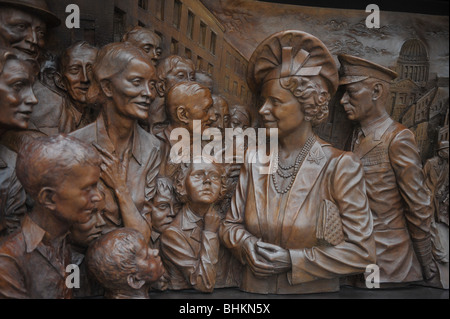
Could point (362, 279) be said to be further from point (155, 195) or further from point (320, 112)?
point (155, 195)

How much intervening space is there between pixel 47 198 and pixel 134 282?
79 cm

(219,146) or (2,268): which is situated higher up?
(219,146)

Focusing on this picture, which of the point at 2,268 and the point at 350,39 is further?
the point at 350,39

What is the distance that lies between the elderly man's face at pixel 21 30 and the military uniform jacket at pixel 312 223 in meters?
1.86

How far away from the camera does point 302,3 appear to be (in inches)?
168

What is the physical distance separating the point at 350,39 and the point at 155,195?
6.64 ft

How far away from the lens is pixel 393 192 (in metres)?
4.16

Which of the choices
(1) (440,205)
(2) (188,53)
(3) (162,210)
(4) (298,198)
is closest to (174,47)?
(2) (188,53)

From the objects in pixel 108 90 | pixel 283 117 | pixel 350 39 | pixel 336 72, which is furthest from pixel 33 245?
pixel 350 39

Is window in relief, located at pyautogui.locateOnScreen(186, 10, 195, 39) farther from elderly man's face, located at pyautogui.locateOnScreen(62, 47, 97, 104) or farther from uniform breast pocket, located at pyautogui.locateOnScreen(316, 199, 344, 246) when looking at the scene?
uniform breast pocket, located at pyautogui.locateOnScreen(316, 199, 344, 246)

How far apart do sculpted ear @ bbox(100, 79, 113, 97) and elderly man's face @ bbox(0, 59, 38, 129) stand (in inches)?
18.2

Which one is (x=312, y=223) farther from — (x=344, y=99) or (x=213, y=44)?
(x=213, y=44)

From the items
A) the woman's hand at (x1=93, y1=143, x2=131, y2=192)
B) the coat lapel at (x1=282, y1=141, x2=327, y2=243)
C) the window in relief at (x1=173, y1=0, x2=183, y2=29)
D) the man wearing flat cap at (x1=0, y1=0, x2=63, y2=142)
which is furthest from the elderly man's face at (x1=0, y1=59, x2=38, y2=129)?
the coat lapel at (x1=282, y1=141, x2=327, y2=243)
